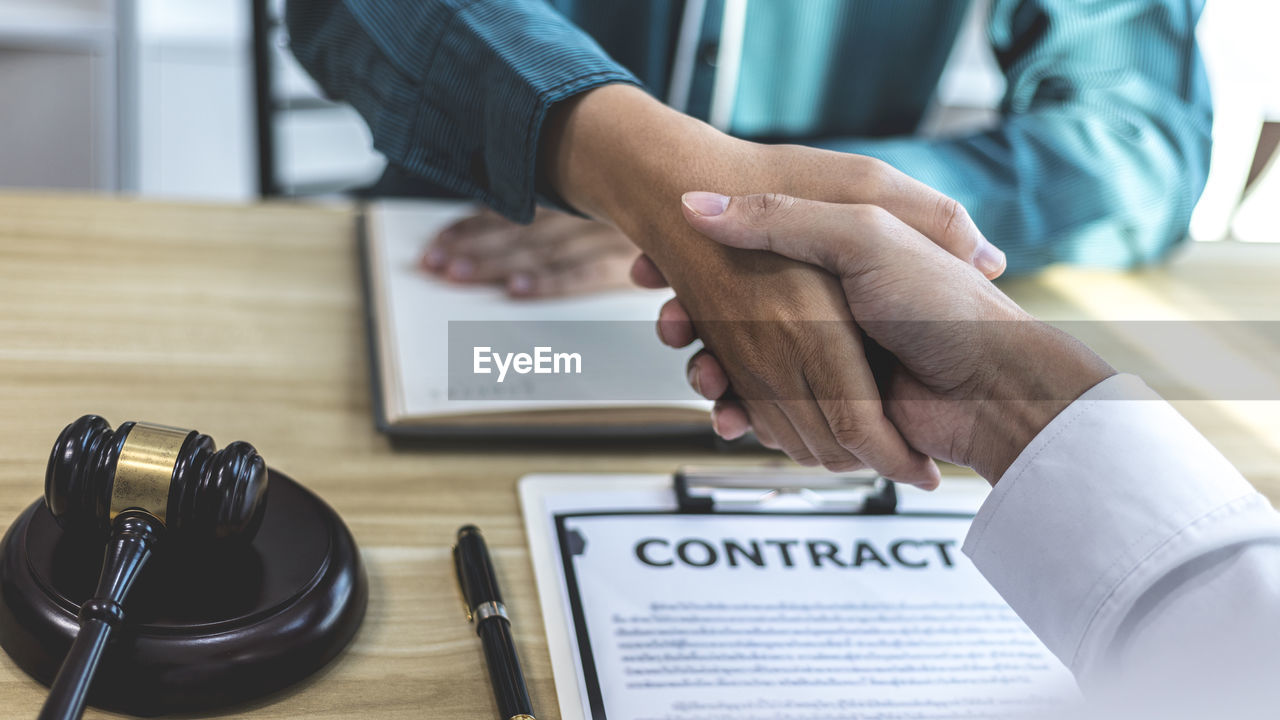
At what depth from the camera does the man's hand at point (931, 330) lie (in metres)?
0.45

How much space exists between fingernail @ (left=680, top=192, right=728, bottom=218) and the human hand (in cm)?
24

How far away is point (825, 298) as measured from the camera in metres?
0.49

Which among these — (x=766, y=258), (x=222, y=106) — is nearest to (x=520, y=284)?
(x=766, y=258)

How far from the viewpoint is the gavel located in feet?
1.24

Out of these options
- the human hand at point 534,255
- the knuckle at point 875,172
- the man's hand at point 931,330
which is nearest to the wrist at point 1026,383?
the man's hand at point 931,330

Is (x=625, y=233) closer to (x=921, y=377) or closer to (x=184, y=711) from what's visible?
(x=921, y=377)

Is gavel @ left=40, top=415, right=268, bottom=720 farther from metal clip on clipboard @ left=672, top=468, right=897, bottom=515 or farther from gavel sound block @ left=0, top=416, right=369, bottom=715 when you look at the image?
metal clip on clipboard @ left=672, top=468, right=897, bottom=515

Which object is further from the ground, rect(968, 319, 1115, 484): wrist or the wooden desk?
rect(968, 319, 1115, 484): wrist

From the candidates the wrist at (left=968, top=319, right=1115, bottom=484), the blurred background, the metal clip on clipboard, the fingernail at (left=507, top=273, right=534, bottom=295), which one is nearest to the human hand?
the fingernail at (left=507, top=273, right=534, bottom=295)

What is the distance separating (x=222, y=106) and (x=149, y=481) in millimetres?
2055

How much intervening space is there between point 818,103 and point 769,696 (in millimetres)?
799

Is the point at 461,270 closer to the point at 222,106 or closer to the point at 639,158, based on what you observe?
the point at 639,158

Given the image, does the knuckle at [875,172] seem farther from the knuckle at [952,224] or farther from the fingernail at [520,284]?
the fingernail at [520,284]

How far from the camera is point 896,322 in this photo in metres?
0.47
